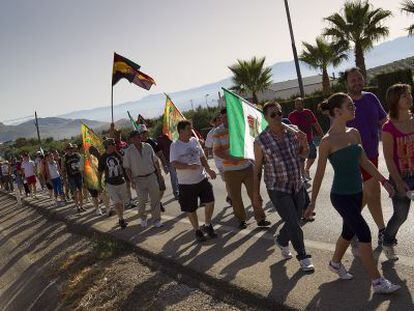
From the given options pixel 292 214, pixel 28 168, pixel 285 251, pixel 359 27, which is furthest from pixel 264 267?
pixel 359 27

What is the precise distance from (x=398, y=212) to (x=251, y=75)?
36.1 meters

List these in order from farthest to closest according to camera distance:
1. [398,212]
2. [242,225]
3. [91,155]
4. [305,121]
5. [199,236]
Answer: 1. [91,155]
2. [305,121]
3. [242,225]
4. [199,236]
5. [398,212]

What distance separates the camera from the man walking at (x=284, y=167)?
5.64 m

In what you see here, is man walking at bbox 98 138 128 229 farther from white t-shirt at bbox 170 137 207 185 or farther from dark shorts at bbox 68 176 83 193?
dark shorts at bbox 68 176 83 193

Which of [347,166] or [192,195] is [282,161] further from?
[192,195]

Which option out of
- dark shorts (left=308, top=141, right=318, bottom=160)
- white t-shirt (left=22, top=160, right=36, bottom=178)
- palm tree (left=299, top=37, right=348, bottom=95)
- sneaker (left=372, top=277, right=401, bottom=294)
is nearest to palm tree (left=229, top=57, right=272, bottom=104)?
palm tree (left=299, top=37, right=348, bottom=95)

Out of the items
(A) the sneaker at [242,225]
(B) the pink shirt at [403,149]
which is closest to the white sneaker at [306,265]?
(B) the pink shirt at [403,149]

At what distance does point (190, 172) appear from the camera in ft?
25.1

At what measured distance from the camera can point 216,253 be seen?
6867 millimetres

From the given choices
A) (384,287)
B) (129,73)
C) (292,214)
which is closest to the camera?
(384,287)

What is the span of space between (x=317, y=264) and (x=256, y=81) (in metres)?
36.0

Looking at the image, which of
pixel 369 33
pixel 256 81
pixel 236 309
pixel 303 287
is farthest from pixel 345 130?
pixel 256 81

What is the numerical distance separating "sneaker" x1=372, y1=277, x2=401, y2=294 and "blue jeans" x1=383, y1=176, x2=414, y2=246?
2.70ft

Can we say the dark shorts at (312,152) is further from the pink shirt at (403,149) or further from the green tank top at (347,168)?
the green tank top at (347,168)
